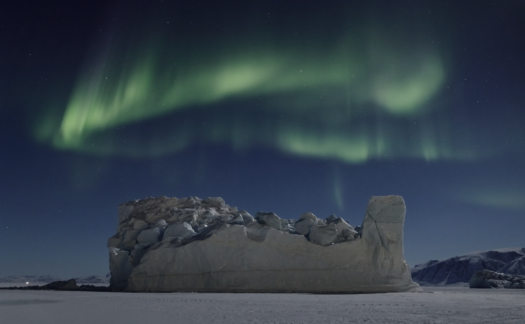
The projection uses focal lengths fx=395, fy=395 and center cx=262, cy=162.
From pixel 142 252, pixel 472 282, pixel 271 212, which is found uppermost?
pixel 271 212

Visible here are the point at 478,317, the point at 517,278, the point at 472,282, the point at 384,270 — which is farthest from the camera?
the point at 472,282

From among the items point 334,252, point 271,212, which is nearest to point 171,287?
point 271,212

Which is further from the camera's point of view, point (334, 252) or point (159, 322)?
point (334, 252)

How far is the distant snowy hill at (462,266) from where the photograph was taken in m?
50.2

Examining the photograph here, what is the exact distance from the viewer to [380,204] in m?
19.0

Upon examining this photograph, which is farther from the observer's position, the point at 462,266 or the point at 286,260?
the point at 462,266

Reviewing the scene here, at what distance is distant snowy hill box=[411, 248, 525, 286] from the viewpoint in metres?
50.2

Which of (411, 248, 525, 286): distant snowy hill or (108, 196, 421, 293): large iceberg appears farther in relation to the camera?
(411, 248, 525, 286): distant snowy hill

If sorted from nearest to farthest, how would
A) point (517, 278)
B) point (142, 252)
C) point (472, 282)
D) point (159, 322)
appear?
point (159, 322) < point (142, 252) < point (517, 278) < point (472, 282)

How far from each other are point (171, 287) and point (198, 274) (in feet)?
4.57

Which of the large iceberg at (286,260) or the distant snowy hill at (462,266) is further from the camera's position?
the distant snowy hill at (462,266)

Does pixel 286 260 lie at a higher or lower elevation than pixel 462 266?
higher

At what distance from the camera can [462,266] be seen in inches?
2026

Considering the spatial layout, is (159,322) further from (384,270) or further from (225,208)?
(225,208)
